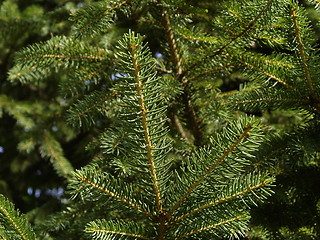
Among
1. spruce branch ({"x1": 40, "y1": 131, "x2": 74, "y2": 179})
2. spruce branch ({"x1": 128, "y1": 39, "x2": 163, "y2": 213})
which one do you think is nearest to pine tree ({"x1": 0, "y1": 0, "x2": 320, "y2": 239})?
spruce branch ({"x1": 128, "y1": 39, "x2": 163, "y2": 213})

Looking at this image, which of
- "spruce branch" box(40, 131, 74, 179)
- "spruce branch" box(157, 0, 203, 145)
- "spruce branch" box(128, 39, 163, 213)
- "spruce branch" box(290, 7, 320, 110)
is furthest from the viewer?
"spruce branch" box(40, 131, 74, 179)

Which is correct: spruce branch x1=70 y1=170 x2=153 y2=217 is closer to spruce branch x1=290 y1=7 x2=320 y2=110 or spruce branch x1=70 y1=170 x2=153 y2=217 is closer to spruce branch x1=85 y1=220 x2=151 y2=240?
spruce branch x1=85 y1=220 x2=151 y2=240

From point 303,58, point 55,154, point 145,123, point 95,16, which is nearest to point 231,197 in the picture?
point 145,123

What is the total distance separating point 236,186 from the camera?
2.30 feet

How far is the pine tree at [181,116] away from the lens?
68 cm

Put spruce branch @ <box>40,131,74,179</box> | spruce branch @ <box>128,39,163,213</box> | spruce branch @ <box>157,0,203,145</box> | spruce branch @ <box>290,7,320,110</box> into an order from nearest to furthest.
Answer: spruce branch @ <box>128,39,163,213</box> < spruce branch @ <box>290,7,320,110</box> < spruce branch @ <box>157,0,203,145</box> < spruce branch @ <box>40,131,74,179</box>

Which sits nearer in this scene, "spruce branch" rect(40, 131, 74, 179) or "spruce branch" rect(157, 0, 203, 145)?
"spruce branch" rect(157, 0, 203, 145)

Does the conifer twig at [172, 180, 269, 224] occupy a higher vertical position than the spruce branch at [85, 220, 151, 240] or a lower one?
higher

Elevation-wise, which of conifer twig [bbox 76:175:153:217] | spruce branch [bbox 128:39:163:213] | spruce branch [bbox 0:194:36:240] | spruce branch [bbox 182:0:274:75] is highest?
spruce branch [bbox 182:0:274:75]

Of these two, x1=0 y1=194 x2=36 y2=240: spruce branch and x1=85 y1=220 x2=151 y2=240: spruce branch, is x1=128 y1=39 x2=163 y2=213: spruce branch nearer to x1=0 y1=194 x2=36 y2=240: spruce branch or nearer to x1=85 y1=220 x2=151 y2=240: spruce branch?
x1=85 y1=220 x2=151 y2=240: spruce branch

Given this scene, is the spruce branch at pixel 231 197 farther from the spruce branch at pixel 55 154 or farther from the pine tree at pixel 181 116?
the spruce branch at pixel 55 154

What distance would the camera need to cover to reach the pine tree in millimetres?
681

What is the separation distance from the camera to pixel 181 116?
4.07 ft

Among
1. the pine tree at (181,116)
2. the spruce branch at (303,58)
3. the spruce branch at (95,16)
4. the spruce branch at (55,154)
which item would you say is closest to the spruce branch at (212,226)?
the pine tree at (181,116)
